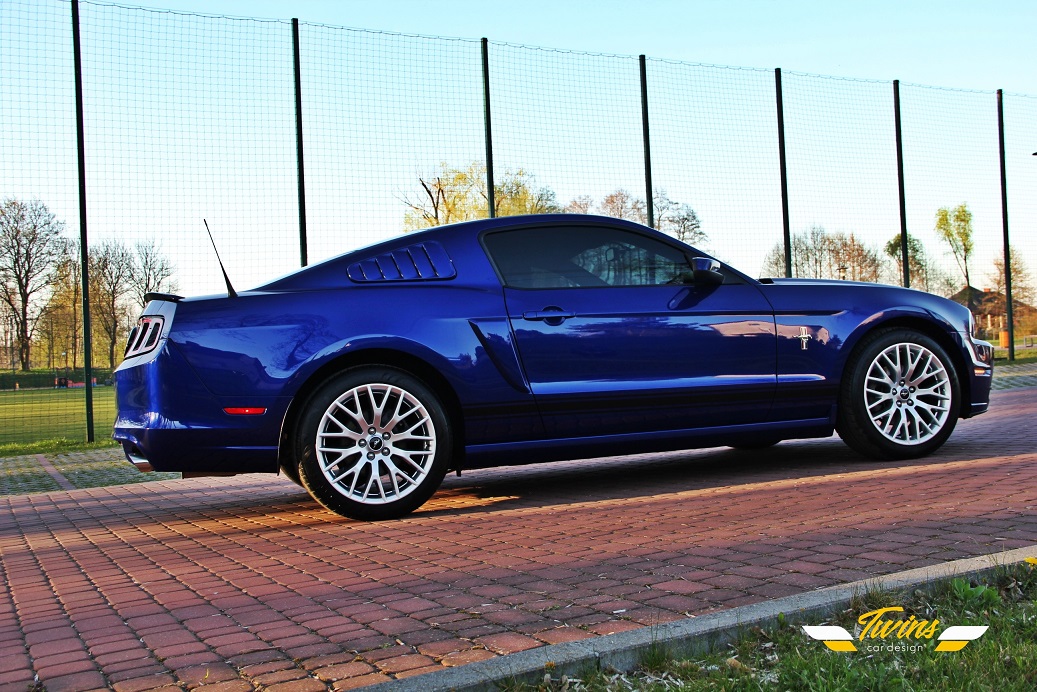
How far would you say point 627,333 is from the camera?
5.75 metres

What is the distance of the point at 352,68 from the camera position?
12.3 meters

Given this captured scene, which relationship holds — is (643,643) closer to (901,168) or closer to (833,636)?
(833,636)

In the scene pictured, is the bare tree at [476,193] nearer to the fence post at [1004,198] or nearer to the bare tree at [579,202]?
the bare tree at [579,202]

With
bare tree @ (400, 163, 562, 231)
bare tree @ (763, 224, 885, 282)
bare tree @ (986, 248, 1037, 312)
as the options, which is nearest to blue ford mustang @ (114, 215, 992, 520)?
bare tree @ (400, 163, 562, 231)

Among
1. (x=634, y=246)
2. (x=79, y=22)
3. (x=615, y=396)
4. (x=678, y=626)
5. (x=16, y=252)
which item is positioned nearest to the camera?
(x=678, y=626)

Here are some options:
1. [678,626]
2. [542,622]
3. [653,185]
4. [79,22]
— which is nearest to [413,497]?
[542,622]

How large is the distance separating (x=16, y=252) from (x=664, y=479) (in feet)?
55.8

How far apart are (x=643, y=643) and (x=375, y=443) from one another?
2.76 metres

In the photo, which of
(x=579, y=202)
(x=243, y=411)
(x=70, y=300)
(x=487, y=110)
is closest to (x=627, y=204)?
(x=579, y=202)

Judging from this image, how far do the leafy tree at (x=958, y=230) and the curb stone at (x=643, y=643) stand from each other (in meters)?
17.4

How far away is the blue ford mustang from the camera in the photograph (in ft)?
17.0

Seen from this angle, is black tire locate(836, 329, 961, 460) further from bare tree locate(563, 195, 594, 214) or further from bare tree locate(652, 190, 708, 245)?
bare tree locate(563, 195, 594, 214)

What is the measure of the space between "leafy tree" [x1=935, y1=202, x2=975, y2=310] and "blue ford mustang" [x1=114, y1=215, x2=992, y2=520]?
13.9 metres

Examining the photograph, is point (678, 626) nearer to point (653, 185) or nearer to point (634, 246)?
point (634, 246)
